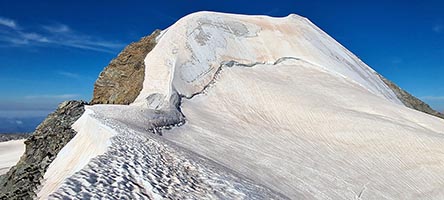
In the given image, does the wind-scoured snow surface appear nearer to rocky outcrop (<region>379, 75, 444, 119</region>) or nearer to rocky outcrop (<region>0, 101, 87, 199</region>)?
rocky outcrop (<region>0, 101, 87, 199</region>)

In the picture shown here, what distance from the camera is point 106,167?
7.69 metres

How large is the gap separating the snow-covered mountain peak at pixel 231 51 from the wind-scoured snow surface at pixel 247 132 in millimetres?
98

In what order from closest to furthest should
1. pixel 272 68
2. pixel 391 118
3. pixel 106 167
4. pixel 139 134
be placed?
1. pixel 106 167
2. pixel 139 134
3. pixel 391 118
4. pixel 272 68

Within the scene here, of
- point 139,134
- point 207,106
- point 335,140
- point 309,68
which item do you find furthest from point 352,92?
point 139,134

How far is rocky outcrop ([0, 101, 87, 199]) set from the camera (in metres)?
11.8

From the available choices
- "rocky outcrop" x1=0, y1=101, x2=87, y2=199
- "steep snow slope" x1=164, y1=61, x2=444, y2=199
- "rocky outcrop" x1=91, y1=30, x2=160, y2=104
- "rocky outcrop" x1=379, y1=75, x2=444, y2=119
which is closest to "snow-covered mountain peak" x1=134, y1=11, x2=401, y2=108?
"rocky outcrop" x1=91, y1=30, x2=160, y2=104

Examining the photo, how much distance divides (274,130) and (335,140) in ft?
8.19

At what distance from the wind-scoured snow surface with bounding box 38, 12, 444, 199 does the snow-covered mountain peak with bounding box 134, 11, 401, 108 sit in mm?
98

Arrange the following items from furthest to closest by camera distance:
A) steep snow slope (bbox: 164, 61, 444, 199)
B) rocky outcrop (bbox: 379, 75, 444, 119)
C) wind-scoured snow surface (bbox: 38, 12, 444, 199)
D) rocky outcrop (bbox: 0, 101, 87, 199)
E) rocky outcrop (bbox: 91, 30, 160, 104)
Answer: rocky outcrop (bbox: 379, 75, 444, 119), rocky outcrop (bbox: 91, 30, 160, 104), steep snow slope (bbox: 164, 61, 444, 199), rocky outcrop (bbox: 0, 101, 87, 199), wind-scoured snow surface (bbox: 38, 12, 444, 199)

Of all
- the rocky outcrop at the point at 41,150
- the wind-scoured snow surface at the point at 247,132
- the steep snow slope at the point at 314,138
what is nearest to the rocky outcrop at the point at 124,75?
the wind-scoured snow surface at the point at 247,132

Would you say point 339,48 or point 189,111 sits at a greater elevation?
point 339,48

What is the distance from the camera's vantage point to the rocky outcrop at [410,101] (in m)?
31.9

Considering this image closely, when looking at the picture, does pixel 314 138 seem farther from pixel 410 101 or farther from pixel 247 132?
pixel 410 101

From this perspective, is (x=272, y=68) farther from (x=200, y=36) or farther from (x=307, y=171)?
(x=307, y=171)
